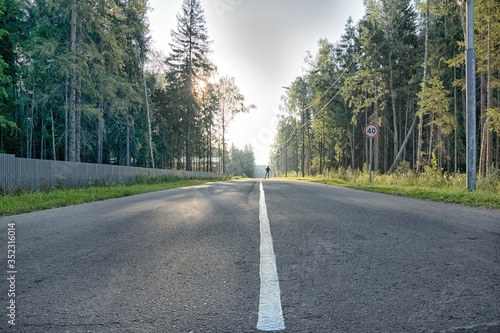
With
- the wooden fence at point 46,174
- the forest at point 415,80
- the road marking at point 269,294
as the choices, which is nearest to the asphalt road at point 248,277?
the road marking at point 269,294

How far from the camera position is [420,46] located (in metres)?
30.9

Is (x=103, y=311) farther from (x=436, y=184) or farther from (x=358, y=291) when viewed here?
(x=436, y=184)

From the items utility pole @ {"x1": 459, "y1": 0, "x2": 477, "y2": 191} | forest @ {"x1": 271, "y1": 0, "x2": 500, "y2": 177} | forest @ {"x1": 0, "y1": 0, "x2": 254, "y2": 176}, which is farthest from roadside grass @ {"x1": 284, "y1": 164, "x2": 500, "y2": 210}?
forest @ {"x1": 0, "y1": 0, "x2": 254, "y2": 176}

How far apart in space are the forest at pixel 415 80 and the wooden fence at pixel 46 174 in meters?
18.2

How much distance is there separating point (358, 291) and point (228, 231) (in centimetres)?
233

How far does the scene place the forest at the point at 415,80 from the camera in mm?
18250

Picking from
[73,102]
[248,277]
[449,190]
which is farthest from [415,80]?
[248,277]

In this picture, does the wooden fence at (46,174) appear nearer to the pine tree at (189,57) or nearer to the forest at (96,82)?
the forest at (96,82)

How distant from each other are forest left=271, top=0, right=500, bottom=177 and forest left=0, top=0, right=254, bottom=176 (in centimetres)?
1751

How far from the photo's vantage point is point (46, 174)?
557 inches

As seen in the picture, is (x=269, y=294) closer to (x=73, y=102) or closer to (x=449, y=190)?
(x=449, y=190)

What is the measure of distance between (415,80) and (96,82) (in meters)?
27.8

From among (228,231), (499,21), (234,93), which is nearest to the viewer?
(228,231)

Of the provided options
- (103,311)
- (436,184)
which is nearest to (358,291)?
(103,311)
